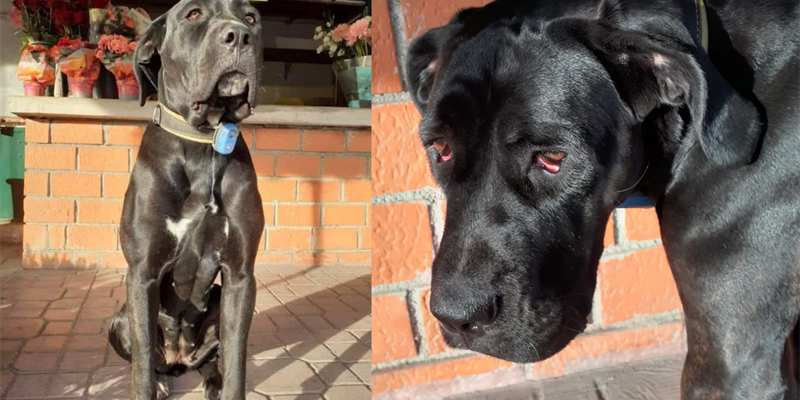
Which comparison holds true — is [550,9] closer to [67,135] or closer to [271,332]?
[271,332]

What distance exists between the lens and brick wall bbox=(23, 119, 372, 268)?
421 centimetres

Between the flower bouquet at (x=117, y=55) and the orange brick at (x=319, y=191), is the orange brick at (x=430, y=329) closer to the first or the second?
the orange brick at (x=319, y=191)

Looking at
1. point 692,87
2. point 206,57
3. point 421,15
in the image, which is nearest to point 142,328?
point 206,57

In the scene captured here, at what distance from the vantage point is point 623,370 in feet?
7.02

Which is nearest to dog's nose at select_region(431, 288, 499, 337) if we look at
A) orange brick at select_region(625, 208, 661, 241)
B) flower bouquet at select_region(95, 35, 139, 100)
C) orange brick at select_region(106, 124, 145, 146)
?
orange brick at select_region(625, 208, 661, 241)

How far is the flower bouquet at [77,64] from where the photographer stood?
404 centimetres

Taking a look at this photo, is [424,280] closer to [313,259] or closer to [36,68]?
[313,259]

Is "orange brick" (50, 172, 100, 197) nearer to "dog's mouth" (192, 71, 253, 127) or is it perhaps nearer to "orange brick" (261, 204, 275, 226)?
"orange brick" (261, 204, 275, 226)

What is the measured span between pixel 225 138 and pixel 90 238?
A: 2869 mm

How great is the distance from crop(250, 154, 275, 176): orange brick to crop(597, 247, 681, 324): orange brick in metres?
2.86

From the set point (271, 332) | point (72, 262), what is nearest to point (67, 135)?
point (72, 262)

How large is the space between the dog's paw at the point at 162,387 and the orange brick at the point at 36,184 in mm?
2497

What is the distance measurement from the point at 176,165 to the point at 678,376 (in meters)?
1.74

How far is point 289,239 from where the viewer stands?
4.48 metres
